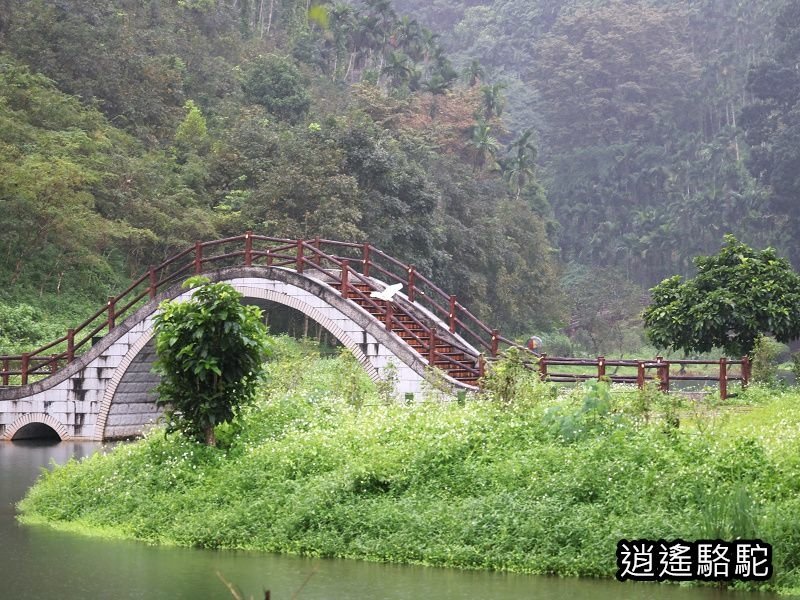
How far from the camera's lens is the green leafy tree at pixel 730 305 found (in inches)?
945

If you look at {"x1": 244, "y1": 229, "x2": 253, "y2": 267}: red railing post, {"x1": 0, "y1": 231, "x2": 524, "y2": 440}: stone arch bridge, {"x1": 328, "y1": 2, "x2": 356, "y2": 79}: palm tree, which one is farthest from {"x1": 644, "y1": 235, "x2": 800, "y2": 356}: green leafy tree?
{"x1": 328, "y1": 2, "x2": 356, "y2": 79}: palm tree

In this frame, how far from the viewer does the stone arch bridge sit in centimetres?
2531

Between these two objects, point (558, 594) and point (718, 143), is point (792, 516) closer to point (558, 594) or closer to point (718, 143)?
point (558, 594)

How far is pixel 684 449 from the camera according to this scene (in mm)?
14344

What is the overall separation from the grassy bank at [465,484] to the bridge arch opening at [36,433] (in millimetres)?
12253

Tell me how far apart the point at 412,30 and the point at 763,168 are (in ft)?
65.5

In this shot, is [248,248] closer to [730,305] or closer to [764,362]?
[730,305]

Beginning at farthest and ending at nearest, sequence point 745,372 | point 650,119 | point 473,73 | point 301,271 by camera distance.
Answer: point 650,119, point 473,73, point 301,271, point 745,372

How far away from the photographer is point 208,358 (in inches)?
654

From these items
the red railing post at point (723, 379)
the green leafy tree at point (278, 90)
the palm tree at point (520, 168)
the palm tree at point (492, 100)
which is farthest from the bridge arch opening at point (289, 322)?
the palm tree at point (492, 100)

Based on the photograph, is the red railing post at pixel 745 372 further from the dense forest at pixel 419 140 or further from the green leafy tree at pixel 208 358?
the dense forest at pixel 419 140

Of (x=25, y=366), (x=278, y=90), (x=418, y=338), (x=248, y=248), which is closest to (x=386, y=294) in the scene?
(x=418, y=338)

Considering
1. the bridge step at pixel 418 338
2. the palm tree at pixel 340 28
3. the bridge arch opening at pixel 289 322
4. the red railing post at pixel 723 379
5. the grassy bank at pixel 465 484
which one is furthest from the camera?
the palm tree at pixel 340 28

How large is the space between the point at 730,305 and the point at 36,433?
16.0 m
